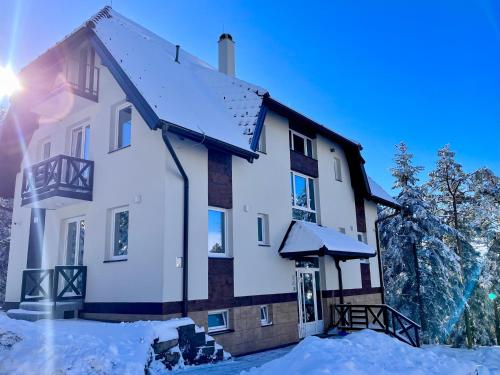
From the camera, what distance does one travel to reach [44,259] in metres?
12.6

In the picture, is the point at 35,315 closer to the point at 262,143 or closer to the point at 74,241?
the point at 74,241

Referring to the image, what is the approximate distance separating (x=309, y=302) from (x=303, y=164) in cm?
504

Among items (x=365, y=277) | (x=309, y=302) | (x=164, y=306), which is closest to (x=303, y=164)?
(x=309, y=302)

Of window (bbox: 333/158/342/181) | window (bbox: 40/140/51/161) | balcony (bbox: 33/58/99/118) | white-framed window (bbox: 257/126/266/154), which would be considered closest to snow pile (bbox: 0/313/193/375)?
balcony (bbox: 33/58/99/118)

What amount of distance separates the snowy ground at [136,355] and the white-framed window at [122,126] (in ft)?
17.1

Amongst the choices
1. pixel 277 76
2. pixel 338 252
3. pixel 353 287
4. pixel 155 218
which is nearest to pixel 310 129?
pixel 277 76

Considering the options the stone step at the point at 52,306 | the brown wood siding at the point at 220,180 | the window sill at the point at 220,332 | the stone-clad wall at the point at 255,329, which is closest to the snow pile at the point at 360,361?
the window sill at the point at 220,332

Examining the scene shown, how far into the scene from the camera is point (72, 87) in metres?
11.2

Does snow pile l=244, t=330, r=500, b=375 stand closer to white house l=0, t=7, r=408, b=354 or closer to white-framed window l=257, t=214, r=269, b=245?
white house l=0, t=7, r=408, b=354

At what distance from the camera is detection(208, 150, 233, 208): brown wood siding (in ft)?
35.5

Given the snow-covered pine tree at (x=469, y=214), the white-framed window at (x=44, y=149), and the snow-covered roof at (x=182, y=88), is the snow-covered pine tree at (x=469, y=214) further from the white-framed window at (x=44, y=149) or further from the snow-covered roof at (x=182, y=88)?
the white-framed window at (x=44, y=149)

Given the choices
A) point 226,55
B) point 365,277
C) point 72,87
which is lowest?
point 365,277

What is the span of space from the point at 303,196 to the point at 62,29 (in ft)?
32.4

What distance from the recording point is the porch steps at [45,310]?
10070mm
